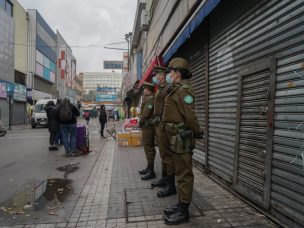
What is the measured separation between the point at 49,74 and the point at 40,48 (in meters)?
7.08

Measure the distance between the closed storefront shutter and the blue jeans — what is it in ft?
77.3

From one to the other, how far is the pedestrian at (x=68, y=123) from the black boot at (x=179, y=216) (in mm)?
6002

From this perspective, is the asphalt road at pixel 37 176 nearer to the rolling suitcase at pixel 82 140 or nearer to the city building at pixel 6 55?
the rolling suitcase at pixel 82 140

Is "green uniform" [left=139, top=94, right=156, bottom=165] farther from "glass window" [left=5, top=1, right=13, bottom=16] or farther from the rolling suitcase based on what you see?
"glass window" [left=5, top=1, right=13, bottom=16]

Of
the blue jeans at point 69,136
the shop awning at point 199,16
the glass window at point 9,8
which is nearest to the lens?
the shop awning at point 199,16

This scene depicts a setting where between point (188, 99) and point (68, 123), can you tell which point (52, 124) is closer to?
point (68, 123)

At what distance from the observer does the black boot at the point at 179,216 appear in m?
3.74

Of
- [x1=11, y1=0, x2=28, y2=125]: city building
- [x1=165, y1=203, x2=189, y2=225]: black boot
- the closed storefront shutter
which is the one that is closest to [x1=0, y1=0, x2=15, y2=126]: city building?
[x1=11, y1=0, x2=28, y2=125]: city building

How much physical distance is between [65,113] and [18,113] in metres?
25.7

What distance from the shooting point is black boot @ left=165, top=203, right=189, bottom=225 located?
12.3 feet

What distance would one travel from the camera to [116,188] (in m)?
5.51

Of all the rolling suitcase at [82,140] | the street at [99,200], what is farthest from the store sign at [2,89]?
the street at [99,200]

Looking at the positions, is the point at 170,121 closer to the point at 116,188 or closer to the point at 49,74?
the point at 116,188

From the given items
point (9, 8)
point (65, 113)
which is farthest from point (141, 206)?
point (9, 8)
